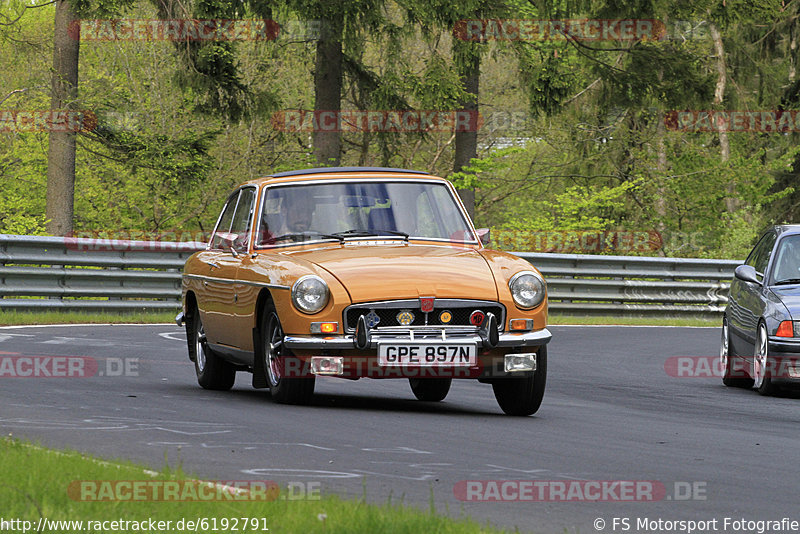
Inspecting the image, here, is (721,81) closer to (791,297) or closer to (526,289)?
(791,297)

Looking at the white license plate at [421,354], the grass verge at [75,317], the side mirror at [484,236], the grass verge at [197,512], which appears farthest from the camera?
the grass verge at [75,317]

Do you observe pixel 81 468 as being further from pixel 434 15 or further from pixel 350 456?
pixel 434 15

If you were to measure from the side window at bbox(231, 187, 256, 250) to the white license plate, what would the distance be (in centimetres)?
207

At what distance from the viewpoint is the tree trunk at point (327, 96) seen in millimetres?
30906

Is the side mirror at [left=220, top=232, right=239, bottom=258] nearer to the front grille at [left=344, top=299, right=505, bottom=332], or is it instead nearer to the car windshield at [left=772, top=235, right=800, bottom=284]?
the front grille at [left=344, top=299, right=505, bottom=332]

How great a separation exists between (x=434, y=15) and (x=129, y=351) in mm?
15490

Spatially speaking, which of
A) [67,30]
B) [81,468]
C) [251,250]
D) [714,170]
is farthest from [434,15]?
[81,468]

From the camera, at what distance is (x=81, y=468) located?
6.05m

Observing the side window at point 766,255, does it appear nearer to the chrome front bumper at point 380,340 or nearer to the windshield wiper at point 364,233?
the windshield wiper at point 364,233

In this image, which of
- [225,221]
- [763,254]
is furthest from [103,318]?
[763,254]

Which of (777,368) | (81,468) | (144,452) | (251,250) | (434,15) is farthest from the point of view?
(434,15)

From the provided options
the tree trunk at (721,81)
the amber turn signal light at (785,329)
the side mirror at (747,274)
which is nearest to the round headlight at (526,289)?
the amber turn signal light at (785,329)

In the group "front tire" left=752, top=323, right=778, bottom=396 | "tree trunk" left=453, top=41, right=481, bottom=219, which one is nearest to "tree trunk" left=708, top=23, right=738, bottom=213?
"tree trunk" left=453, top=41, right=481, bottom=219

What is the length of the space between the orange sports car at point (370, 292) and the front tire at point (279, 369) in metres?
0.01
